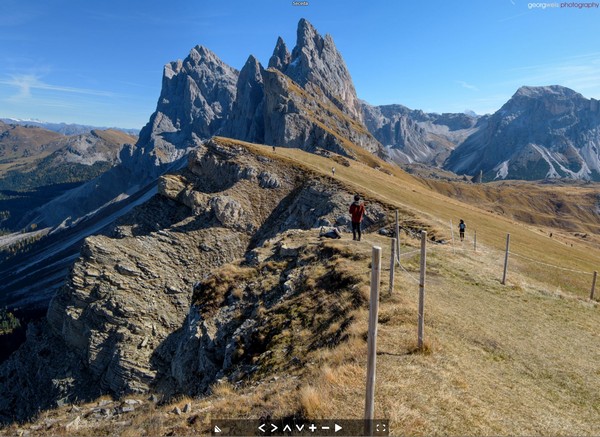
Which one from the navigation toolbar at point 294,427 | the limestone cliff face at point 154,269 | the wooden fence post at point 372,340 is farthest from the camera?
the limestone cliff face at point 154,269

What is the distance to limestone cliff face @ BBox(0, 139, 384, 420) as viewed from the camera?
46938 millimetres

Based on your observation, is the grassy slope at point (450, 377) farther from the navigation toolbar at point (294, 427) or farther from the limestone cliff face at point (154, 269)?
the limestone cliff face at point (154, 269)

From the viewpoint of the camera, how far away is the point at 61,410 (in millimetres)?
18797

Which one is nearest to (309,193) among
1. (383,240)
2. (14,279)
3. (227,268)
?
(383,240)

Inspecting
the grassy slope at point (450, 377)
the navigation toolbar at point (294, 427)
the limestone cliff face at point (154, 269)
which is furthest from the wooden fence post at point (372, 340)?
the limestone cliff face at point (154, 269)

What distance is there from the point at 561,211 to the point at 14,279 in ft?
983

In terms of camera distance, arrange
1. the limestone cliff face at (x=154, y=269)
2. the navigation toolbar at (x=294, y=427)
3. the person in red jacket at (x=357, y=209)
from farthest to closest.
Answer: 1. the limestone cliff face at (x=154, y=269)
2. the person in red jacket at (x=357, y=209)
3. the navigation toolbar at (x=294, y=427)

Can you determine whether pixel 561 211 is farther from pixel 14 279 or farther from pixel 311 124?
pixel 14 279

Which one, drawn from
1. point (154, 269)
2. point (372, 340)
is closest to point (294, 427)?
point (372, 340)

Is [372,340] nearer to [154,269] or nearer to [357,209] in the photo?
[357,209]

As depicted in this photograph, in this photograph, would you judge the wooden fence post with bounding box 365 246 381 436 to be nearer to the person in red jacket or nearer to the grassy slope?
the grassy slope

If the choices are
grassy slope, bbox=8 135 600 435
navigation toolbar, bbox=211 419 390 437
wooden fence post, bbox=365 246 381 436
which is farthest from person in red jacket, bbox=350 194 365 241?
wooden fence post, bbox=365 246 381 436

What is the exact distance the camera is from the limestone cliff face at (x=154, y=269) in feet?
154

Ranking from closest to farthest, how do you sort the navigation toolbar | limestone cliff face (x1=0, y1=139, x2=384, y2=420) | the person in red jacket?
the navigation toolbar
the person in red jacket
limestone cliff face (x1=0, y1=139, x2=384, y2=420)
